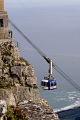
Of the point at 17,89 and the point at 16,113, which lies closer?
the point at 16,113

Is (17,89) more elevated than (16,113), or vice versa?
(17,89)

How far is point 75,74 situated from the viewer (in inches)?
3469

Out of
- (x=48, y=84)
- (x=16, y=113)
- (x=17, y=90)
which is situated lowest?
(x=16, y=113)

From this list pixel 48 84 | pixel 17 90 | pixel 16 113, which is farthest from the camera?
pixel 17 90

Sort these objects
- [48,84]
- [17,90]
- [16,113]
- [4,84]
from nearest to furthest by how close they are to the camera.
→ [16,113], [4,84], [48,84], [17,90]

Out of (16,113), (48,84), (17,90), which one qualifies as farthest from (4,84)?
(48,84)

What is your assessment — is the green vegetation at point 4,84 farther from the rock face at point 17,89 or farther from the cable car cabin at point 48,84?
the cable car cabin at point 48,84

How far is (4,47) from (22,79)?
2033mm

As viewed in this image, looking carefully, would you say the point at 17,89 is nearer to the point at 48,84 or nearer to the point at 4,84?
the point at 4,84

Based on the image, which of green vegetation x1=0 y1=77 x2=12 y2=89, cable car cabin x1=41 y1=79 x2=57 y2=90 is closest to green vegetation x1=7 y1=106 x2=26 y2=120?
green vegetation x1=0 y1=77 x2=12 y2=89

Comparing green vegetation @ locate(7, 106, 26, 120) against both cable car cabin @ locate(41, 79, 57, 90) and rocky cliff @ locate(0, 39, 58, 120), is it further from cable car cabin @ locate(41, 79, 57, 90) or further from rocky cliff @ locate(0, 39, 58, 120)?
cable car cabin @ locate(41, 79, 57, 90)

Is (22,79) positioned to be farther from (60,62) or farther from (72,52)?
(72,52)

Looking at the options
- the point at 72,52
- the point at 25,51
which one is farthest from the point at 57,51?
the point at 25,51

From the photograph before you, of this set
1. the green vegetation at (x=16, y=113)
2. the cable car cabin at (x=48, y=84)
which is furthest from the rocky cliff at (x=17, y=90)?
the cable car cabin at (x=48, y=84)
